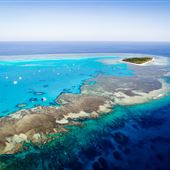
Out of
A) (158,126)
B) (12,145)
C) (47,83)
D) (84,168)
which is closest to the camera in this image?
(84,168)

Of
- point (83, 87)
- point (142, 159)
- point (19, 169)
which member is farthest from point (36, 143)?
point (83, 87)

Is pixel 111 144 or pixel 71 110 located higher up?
pixel 71 110

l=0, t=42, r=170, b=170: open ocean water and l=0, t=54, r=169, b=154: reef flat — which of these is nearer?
l=0, t=42, r=170, b=170: open ocean water

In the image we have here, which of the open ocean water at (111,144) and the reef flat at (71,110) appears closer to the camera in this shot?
the open ocean water at (111,144)

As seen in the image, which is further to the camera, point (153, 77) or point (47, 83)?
point (153, 77)

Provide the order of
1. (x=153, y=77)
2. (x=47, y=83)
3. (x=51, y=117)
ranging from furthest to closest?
(x=153, y=77)
(x=47, y=83)
(x=51, y=117)

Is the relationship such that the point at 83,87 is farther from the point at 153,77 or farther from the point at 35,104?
the point at 153,77

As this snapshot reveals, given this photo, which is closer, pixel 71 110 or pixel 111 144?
pixel 111 144
